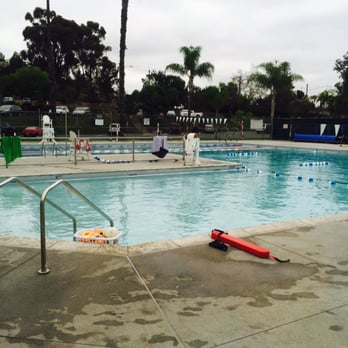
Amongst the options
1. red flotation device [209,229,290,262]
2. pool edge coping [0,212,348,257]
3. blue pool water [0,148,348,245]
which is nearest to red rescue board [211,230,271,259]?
red flotation device [209,229,290,262]

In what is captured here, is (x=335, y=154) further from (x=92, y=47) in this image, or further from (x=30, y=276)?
(x=92, y=47)

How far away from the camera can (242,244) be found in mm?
4340

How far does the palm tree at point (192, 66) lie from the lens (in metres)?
36.8

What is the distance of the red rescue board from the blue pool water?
6.78ft

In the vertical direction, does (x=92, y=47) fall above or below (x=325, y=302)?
above

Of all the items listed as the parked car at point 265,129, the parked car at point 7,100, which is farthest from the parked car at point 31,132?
the parked car at point 265,129

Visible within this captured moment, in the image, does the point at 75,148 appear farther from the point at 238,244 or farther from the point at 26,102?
the point at 26,102

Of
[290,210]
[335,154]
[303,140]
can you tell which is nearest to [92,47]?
[303,140]

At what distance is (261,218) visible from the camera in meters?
7.86

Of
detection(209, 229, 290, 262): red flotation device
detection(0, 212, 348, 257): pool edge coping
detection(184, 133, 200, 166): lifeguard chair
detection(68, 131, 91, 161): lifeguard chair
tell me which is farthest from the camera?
detection(184, 133, 200, 166): lifeguard chair

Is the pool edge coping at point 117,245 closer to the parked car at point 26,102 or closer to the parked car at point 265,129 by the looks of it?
the parked car at point 265,129

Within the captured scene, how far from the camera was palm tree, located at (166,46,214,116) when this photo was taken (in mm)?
36844

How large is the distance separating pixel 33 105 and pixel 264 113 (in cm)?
2929

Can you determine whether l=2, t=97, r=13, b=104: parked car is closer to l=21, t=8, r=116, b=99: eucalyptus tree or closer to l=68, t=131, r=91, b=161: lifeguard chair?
l=21, t=8, r=116, b=99: eucalyptus tree
